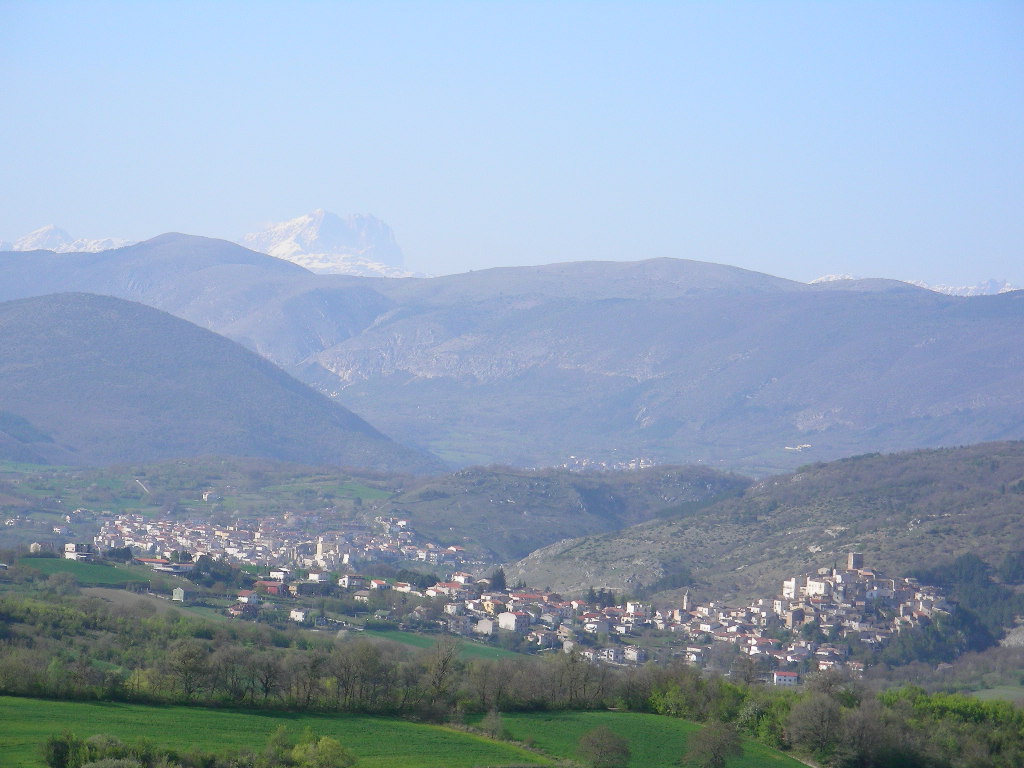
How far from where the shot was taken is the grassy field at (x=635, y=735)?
40.6 meters

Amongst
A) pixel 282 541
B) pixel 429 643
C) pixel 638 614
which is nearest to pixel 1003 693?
pixel 429 643

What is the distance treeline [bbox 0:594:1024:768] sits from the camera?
40688 mm

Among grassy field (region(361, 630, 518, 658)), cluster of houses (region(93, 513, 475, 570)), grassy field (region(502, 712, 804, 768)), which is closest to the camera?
grassy field (region(502, 712, 804, 768))

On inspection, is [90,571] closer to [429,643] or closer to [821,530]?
[429,643]

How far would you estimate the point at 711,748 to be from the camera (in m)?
41.1

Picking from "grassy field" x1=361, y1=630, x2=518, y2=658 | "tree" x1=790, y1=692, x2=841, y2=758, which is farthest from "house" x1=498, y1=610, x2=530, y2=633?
"tree" x1=790, y1=692, x2=841, y2=758

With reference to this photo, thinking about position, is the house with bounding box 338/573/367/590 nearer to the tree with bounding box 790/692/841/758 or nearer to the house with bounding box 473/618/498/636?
the house with bounding box 473/618/498/636

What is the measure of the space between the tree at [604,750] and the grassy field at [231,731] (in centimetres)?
159

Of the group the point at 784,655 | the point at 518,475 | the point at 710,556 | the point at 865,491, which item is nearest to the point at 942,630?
the point at 784,655

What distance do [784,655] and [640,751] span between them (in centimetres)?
3521

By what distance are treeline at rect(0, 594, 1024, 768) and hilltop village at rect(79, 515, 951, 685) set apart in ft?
47.3

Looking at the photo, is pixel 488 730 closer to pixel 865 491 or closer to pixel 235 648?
pixel 235 648

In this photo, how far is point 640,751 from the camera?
41156 millimetres

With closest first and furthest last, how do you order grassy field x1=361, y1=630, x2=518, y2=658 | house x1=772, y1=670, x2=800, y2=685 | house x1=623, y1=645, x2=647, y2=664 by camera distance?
house x1=772, y1=670, x2=800, y2=685 < grassy field x1=361, y1=630, x2=518, y2=658 < house x1=623, y1=645, x2=647, y2=664
